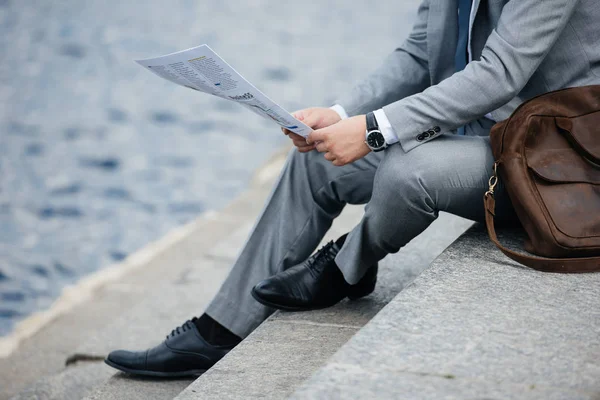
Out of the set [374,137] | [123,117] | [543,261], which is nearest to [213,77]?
[374,137]

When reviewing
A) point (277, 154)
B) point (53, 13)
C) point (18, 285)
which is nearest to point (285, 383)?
point (18, 285)

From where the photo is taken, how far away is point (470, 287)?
215 centimetres

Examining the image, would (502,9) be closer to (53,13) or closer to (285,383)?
(285,383)

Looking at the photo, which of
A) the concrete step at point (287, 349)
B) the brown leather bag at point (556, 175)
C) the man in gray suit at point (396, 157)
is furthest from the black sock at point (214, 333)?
the brown leather bag at point (556, 175)

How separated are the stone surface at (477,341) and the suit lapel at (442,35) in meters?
0.71

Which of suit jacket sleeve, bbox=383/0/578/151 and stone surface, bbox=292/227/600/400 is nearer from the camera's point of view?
stone surface, bbox=292/227/600/400

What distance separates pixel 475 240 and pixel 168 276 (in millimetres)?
2683

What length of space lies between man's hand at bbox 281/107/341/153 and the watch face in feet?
0.82

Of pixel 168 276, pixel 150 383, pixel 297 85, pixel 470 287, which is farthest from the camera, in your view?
pixel 297 85

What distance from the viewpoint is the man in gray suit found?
229cm

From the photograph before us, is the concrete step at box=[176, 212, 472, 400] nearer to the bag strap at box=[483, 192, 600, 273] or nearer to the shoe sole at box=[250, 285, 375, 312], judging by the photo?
the shoe sole at box=[250, 285, 375, 312]

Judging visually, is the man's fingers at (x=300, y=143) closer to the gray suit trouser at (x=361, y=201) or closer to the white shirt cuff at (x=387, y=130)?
the gray suit trouser at (x=361, y=201)

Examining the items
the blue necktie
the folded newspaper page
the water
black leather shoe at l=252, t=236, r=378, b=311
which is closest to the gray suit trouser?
black leather shoe at l=252, t=236, r=378, b=311

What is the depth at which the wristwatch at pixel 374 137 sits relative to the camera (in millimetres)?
2354
